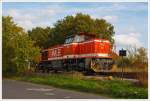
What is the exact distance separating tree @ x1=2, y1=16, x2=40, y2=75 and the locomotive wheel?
9.38ft

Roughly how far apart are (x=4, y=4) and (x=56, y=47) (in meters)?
10.0

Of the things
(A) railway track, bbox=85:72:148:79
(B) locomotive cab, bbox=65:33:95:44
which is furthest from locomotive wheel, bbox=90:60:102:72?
(B) locomotive cab, bbox=65:33:95:44

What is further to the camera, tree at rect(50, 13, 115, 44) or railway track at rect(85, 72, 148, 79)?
tree at rect(50, 13, 115, 44)

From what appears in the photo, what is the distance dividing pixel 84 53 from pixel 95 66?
4.19 feet

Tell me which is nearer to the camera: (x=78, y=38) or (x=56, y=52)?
(x=78, y=38)

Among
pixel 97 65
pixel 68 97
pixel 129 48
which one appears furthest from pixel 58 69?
pixel 68 97

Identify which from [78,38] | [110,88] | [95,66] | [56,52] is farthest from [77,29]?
[110,88]

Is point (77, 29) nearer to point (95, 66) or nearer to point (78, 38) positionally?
point (78, 38)

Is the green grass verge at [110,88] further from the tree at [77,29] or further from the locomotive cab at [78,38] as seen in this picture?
the locomotive cab at [78,38]

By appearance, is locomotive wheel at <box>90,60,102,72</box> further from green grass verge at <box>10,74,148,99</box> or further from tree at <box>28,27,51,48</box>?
green grass verge at <box>10,74,148,99</box>

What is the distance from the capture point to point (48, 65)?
2553 centimetres

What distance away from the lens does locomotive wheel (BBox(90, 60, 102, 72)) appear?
20.9 metres

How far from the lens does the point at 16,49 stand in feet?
63.6

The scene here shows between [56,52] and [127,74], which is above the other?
[56,52]
